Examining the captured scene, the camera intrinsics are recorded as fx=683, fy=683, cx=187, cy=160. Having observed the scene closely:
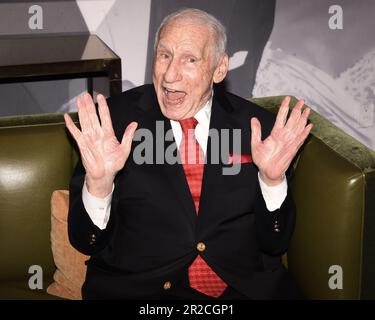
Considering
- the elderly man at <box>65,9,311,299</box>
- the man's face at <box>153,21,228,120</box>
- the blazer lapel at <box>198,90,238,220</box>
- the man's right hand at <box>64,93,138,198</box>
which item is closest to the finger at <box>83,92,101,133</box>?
the man's right hand at <box>64,93,138,198</box>

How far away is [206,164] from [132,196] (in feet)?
0.88

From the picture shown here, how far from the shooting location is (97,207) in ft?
6.95

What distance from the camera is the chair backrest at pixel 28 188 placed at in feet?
8.10

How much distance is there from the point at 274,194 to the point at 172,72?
51 cm

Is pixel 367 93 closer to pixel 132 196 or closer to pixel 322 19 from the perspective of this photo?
pixel 322 19

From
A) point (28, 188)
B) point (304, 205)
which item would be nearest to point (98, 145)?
point (28, 188)

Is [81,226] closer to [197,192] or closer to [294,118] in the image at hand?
[197,192]

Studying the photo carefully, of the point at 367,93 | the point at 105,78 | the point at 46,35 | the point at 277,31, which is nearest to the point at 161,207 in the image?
the point at 105,78

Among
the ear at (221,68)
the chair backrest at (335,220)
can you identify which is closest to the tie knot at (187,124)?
the ear at (221,68)

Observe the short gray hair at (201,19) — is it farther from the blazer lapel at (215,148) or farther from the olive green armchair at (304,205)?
the olive green armchair at (304,205)

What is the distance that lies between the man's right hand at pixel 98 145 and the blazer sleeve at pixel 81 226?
0.10m

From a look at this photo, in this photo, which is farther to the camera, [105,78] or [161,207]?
[105,78]

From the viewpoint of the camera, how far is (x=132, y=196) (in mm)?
2234

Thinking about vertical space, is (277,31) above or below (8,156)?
above
